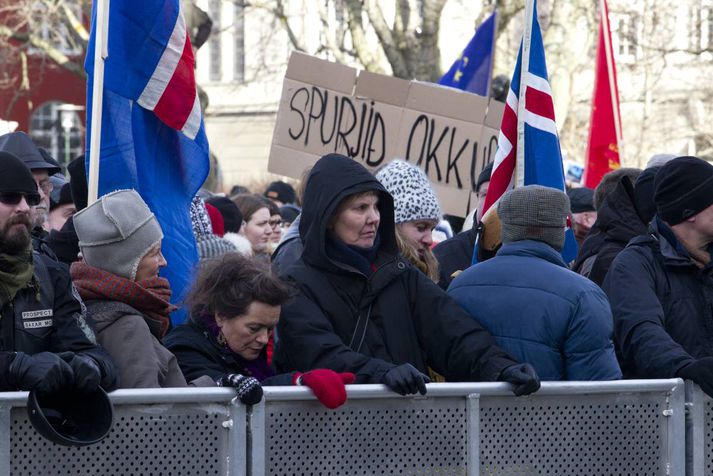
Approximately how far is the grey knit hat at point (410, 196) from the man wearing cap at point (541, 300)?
122 cm

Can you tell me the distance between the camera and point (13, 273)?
13.7 feet

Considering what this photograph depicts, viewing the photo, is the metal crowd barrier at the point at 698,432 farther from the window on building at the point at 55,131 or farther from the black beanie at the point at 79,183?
the window on building at the point at 55,131

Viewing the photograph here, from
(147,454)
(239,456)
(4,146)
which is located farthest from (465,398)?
(4,146)

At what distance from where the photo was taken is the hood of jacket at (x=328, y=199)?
4.90 meters

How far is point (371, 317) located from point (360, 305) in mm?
61

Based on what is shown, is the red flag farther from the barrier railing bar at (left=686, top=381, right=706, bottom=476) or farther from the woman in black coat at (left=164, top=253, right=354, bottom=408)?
the woman in black coat at (left=164, top=253, right=354, bottom=408)

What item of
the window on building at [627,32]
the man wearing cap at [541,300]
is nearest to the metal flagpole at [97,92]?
the man wearing cap at [541,300]

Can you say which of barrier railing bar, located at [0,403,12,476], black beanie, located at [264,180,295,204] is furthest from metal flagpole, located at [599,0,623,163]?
barrier railing bar, located at [0,403,12,476]

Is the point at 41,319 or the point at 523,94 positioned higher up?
the point at 523,94

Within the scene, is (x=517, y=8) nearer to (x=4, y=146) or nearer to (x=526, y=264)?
(x=4, y=146)

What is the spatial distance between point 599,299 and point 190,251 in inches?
94.0

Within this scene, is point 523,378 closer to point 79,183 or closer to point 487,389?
point 487,389

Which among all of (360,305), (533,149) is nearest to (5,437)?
(360,305)

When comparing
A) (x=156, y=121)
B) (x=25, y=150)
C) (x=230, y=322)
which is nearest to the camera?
(x=230, y=322)
